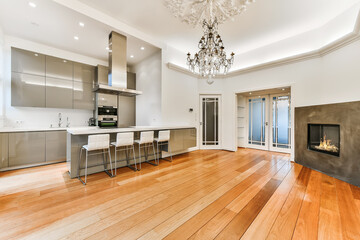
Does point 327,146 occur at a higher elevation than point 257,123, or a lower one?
lower

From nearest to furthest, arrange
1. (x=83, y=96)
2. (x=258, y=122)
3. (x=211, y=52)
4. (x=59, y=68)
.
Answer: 1. (x=211, y=52)
2. (x=59, y=68)
3. (x=83, y=96)
4. (x=258, y=122)

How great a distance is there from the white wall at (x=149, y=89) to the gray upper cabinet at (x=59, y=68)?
80.6 inches

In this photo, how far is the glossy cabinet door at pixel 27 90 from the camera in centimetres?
365

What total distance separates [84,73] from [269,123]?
6647mm

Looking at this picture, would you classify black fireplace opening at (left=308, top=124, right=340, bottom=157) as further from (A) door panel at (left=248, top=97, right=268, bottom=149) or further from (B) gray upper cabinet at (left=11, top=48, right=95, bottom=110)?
(B) gray upper cabinet at (left=11, top=48, right=95, bottom=110)

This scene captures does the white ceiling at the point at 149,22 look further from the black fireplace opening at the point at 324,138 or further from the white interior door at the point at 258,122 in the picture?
the black fireplace opening at the point at 324,138

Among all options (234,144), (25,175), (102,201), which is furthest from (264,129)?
(25,175)

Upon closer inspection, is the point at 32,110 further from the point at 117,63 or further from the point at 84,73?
the point at 117,63

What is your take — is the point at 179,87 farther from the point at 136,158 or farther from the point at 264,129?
the point at 264,129

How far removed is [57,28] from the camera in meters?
3.45

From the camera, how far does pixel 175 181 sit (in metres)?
2.75

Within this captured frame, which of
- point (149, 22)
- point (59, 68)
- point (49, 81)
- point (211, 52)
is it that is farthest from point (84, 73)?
point (211, 52)

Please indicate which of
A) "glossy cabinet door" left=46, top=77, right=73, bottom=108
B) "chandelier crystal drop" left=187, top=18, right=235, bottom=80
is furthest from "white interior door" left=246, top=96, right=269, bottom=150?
"glossy cabinet door" left=46, top=77, right=73, bottom=108

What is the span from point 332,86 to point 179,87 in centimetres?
396
